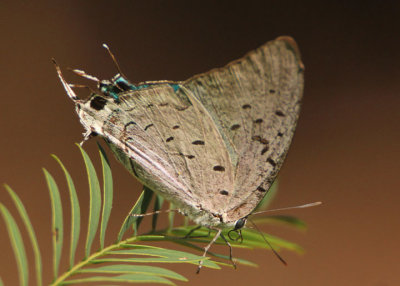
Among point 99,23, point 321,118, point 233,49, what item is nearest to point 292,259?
point 321,118

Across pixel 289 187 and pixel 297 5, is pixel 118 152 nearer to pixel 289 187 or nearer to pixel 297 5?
pixel 289 187

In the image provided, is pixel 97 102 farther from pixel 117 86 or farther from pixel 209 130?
pixel 209 130

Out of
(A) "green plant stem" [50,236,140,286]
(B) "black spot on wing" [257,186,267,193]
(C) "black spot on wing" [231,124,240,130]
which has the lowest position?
(B) "black spot on wing" [257,186,267,193]

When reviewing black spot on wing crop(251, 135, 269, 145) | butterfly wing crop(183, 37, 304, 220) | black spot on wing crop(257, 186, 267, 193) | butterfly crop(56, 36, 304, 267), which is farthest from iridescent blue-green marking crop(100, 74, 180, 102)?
black spot on wing crop(257, 186, 267, 193)

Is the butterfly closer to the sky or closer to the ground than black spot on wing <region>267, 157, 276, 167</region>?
closer to the sky

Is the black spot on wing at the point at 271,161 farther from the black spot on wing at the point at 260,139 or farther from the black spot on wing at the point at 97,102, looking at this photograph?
the black spot on wing at the point at 97,102

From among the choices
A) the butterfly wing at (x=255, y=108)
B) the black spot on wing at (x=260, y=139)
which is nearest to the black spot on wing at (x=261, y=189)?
the butterfly wing at (x=255, y=108)

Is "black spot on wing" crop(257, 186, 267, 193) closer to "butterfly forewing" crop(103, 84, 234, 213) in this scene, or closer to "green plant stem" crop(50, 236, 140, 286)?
"butterfly forewing" crop(103, 84, 234, 213)

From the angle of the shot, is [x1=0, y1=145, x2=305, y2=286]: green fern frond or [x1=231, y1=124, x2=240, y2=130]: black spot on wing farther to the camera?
[x1=231, y1=124, x2=240, y2=130]: black spot on wing
